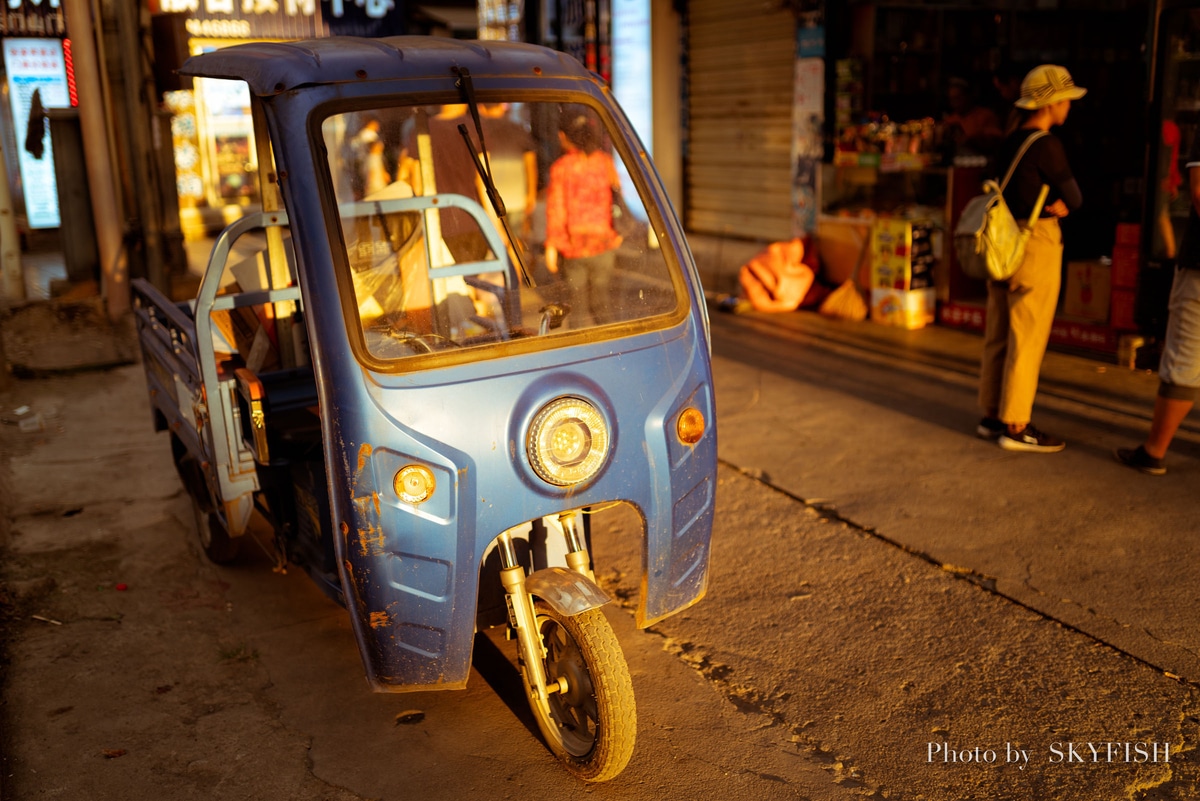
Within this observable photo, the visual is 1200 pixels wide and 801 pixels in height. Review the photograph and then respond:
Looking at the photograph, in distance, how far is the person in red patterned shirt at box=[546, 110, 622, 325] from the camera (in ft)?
11.4

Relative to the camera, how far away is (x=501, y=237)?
4523 millimetres

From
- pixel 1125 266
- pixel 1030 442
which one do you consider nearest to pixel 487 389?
pixel 1030 442

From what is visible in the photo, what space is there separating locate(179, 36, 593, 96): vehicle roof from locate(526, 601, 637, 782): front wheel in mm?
1613

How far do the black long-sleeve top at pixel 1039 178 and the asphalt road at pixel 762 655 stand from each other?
4.25ft

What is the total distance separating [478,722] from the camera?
356cm

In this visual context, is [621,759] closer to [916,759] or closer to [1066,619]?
[916,759]

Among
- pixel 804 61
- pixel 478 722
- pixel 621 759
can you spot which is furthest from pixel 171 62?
pixel 621 759

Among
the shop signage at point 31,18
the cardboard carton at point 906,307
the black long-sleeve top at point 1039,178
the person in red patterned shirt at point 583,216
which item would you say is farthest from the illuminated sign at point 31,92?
the black long-sleeve top at point 1039,178

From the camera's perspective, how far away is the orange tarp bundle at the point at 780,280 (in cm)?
955

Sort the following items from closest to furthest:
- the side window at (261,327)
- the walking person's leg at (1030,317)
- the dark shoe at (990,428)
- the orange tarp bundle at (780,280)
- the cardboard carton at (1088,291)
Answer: the side window at (261,327), the walking person's leg at (1030,317), the dark shoe at (990,428), the cardboard carton at (1088,291), the orange tarp bundle at (780,280)

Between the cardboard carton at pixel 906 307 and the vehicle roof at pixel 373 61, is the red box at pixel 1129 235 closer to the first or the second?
the cardboard carton at pixel 906 307

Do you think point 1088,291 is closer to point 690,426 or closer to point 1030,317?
point 1030,317

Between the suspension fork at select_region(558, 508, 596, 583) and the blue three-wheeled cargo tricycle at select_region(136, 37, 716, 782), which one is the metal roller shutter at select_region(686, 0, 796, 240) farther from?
the suspension fork at select_region(558, 508, 596, 583)

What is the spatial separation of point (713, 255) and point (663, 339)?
8.73m
